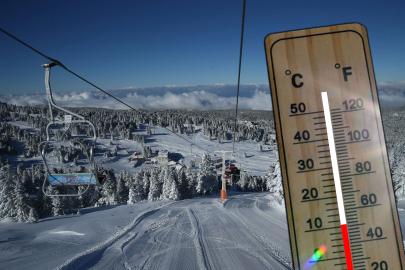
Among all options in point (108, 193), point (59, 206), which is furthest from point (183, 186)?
point (59, 206)

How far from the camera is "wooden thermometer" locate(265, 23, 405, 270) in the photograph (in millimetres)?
1310

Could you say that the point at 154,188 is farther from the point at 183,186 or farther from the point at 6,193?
the point at 6,193

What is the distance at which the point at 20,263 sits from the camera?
7926 millimetres

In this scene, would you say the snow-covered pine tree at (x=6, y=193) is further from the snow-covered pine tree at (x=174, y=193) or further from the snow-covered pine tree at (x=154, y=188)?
the snow-covered pine tree at (x=174, y=193)

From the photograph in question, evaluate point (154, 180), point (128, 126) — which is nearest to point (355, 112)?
point (154, 180)

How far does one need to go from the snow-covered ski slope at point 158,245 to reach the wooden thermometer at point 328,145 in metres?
6.75

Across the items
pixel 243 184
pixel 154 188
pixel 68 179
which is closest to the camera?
pixel 68 179

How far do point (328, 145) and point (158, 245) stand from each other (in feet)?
30.0

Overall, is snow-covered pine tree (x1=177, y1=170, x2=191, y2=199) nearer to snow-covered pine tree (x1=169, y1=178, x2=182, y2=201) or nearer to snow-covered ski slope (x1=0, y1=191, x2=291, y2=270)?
snow-covered pine tree (x1=169, y1=178, x2=182, y2=201)

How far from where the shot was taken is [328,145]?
4.47ft

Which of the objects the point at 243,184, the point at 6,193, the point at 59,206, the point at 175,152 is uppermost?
the point at 175,152

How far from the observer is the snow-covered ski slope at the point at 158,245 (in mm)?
7371

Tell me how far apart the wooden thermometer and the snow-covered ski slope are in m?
6.75

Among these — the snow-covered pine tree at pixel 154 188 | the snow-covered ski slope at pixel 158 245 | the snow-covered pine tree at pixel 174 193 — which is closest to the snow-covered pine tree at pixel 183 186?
the snow-covered pine tree at pixel 154 188
